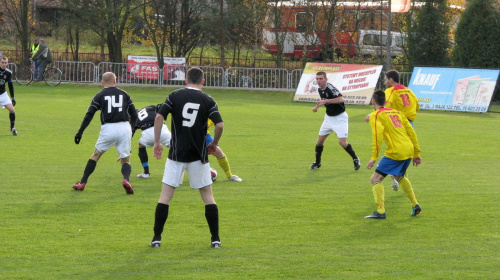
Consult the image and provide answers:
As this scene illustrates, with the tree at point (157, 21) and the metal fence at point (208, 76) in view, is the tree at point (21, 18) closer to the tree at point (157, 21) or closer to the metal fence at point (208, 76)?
the metal fence at point (208, 76)

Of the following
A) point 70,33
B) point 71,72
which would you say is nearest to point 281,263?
point 71,72

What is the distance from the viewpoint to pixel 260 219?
923cm

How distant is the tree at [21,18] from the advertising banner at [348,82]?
15778 mm

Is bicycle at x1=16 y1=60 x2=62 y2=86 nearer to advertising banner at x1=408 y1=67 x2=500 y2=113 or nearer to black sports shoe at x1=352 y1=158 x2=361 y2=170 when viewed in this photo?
advertising banner at x1=408 y1=67 x2=500 y2=113

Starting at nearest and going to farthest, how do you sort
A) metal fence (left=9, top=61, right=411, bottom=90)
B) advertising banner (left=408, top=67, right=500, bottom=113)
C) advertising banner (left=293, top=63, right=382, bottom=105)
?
advertising banner (left=408, top=67, right=500, bottom=113) < advertising banner (left=293, top=63, right=382, bottom=105) < metal fence (left=9, top=61, right=411, bottom=90)

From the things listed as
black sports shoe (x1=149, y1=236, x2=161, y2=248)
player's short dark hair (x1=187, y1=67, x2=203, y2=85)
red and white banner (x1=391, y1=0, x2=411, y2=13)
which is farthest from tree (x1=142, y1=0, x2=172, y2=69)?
black sports shoe (x1=149, y1=236, x2=161, y2=248)

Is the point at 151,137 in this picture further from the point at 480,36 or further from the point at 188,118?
the point at 480,36

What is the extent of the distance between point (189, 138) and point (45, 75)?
88.3 feet

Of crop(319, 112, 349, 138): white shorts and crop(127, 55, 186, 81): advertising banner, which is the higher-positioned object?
crop(127, 55, 186, 81): advertising banner

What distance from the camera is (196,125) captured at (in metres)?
7.52

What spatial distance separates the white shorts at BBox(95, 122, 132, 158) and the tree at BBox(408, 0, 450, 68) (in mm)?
23369

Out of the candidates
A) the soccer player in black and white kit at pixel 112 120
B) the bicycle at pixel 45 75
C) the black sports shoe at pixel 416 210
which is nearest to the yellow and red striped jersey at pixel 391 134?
the black sports shoe at pixel 416 210

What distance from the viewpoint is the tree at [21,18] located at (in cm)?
3725

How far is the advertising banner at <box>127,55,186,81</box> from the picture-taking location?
3391cm
